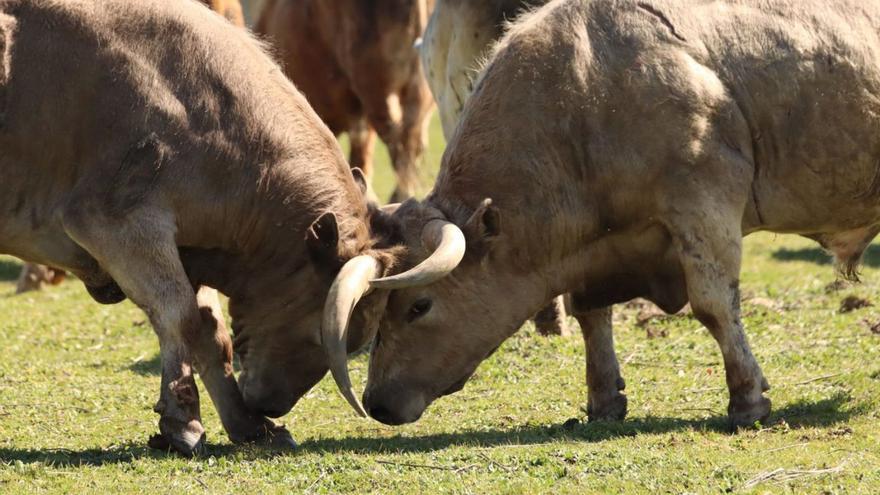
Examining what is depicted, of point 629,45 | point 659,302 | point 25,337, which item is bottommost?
point 25,337

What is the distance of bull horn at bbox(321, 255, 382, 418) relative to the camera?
826 centimetres

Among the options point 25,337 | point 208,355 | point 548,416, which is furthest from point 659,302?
point 25,337

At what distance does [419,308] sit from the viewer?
9016 millimetres

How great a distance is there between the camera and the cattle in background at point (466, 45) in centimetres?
1188

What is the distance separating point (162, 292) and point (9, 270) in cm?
1005

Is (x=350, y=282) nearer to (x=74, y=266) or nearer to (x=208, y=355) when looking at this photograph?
(x=208, y=355)

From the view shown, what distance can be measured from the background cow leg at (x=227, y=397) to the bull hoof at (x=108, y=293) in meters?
0.56

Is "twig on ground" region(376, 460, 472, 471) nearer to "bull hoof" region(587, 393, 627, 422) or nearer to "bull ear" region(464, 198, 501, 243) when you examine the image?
"bull ear" region(464, 198, 501, 243)

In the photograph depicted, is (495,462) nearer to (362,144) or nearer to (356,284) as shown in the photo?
(356,284)

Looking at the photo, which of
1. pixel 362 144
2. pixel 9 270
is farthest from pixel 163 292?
pixel 9 270

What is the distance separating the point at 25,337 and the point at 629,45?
6.08m

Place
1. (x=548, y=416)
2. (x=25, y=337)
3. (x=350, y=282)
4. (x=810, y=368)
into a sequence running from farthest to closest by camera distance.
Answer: (x=25, y=337) < (x=810, y=368) < (x=548, y=416) < (x=350, y=282)

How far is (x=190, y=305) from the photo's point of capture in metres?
8.56

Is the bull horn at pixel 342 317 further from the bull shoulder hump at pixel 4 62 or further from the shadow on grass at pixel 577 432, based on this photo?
the bull shoulder hump at pixel 4 62
